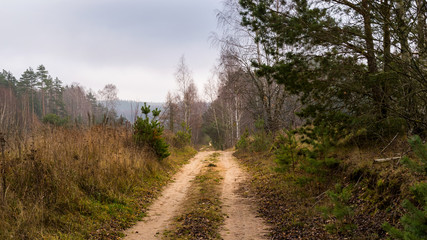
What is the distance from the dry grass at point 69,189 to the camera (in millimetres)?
4891

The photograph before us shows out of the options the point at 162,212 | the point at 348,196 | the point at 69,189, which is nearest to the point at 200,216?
the point at 162,212

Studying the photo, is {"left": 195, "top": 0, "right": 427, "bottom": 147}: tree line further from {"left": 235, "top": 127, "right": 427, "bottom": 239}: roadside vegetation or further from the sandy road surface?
the sandy road surface

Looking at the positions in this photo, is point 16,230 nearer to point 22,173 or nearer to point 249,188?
point 22,173

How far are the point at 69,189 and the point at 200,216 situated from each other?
2920mm

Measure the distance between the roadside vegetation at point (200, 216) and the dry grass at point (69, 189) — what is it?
1128 mm

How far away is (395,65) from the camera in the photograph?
15.5 feet

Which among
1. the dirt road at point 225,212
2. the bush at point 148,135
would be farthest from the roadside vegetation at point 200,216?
the bush at point 148,135

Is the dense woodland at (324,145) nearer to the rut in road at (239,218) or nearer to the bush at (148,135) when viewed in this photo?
the rut in road at (239,218)

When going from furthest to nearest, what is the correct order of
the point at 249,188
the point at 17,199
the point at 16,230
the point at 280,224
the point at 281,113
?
the point at 281,113 < the point at 249,188 < the point at 280,224 < the point at 17,199 < the point at 16,230

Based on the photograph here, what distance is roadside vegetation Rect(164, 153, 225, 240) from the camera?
5559 mm

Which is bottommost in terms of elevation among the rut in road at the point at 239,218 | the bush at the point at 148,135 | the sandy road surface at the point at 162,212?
the rut in road at the point at 239,218

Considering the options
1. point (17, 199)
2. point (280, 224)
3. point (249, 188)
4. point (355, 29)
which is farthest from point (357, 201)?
→ point (17, 199)

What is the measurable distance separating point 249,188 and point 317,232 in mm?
4593

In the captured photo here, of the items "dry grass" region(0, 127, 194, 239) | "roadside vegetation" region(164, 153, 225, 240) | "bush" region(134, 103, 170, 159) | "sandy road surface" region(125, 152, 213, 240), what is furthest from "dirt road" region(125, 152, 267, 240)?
"bush" region(134, 103, 170, 159)
